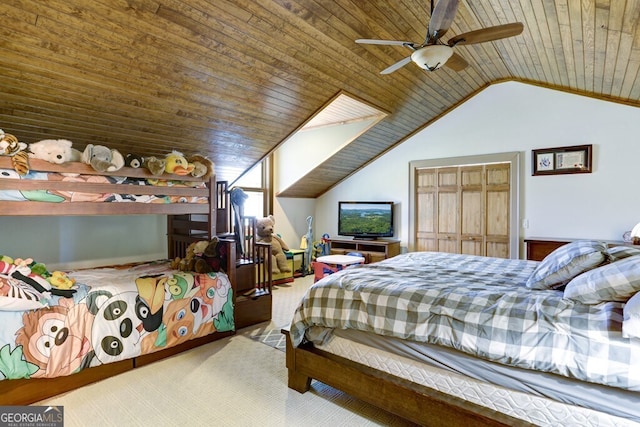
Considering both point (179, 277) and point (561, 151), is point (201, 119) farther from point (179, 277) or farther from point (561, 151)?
point (561, 151)

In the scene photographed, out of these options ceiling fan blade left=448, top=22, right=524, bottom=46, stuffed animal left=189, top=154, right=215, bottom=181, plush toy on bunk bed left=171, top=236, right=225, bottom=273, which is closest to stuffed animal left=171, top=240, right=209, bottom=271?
plush toy on bunk bed left=171, top=236, right=225, bottom=273

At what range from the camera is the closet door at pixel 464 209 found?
5176 millimetres

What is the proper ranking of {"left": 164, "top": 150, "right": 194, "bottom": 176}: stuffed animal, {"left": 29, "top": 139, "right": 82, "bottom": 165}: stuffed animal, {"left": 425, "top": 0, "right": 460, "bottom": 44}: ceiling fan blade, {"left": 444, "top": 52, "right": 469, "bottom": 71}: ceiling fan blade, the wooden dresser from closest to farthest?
{"left": 425, "top": 0, "right": 460, "bottom": 44}: ceiling fan blade
{"left": 29, "top": 139, "right": 82, "bottom": 165}: stuffed animal
{"left": 444, "top": 52, "right": 469, "bottom": 71}: ceiling fan blade
{"left": 164, "top": 150, "right": 194, "bottom": 176}: stuffed animal
the wooden dresser

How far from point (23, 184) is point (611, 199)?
6091 mm

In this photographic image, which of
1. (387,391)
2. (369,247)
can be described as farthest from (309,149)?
(387,391)

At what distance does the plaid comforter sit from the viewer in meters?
1.43

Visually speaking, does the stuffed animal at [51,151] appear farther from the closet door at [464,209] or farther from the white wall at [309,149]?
the closet door at [464,209]

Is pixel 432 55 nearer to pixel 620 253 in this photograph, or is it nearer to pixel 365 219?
pixel 620 253

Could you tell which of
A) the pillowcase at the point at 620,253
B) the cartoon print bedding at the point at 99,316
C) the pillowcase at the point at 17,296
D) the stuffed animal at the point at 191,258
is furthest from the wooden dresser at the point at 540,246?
the pillowcase at the point at 17,296

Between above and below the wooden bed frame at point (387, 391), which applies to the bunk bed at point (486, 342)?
above

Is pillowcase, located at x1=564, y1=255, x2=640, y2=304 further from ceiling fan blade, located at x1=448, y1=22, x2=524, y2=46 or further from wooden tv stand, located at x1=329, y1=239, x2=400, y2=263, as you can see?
wooden tv stand, located at x1=329, y1=239, x2=400, y2=263

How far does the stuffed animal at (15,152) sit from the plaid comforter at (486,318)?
213 centimetres

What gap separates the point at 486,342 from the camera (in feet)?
5.37

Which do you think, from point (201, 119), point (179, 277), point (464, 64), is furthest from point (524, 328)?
point (201, 119)
